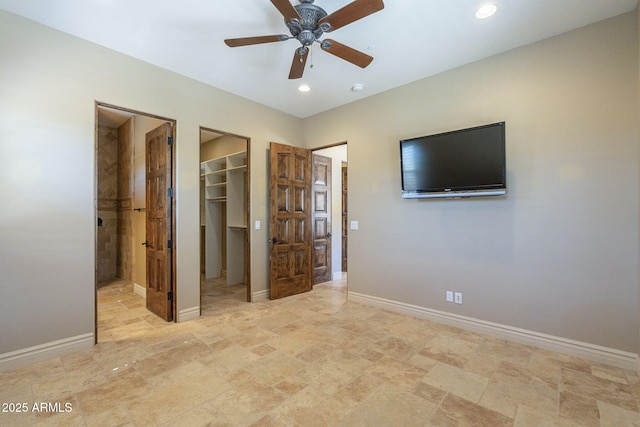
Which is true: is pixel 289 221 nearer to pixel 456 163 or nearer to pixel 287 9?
pixel 456 163

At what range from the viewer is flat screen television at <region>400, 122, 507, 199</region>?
109 inches

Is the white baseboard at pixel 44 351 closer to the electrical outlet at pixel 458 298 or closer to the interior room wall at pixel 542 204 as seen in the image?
the interior room wall at pixel 542 204

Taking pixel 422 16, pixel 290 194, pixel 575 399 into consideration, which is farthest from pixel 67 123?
pixel 575 399

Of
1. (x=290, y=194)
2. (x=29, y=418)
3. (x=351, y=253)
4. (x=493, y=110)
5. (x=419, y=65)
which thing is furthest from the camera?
(x=290, y=194)

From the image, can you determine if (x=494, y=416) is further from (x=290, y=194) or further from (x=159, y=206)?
(x=159, y=206)

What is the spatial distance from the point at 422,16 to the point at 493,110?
4.21 feet

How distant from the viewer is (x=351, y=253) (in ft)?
13.8

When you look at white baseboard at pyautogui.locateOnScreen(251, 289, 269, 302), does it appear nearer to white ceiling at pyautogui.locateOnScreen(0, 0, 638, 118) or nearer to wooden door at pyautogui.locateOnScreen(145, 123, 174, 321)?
wooden door at pyautogui.locateOnScreen(145, 123, 174, 321)

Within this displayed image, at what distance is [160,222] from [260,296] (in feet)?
5.76

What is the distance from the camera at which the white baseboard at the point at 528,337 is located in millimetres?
2363

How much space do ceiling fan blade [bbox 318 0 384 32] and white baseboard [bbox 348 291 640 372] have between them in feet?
10.3

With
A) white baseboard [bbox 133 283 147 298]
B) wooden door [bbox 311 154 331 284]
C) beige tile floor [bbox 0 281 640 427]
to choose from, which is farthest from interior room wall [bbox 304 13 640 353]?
white baseboard [bbox 133 283 147 298]

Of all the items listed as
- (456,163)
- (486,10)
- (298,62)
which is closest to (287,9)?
(298,62)

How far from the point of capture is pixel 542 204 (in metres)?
2.70
